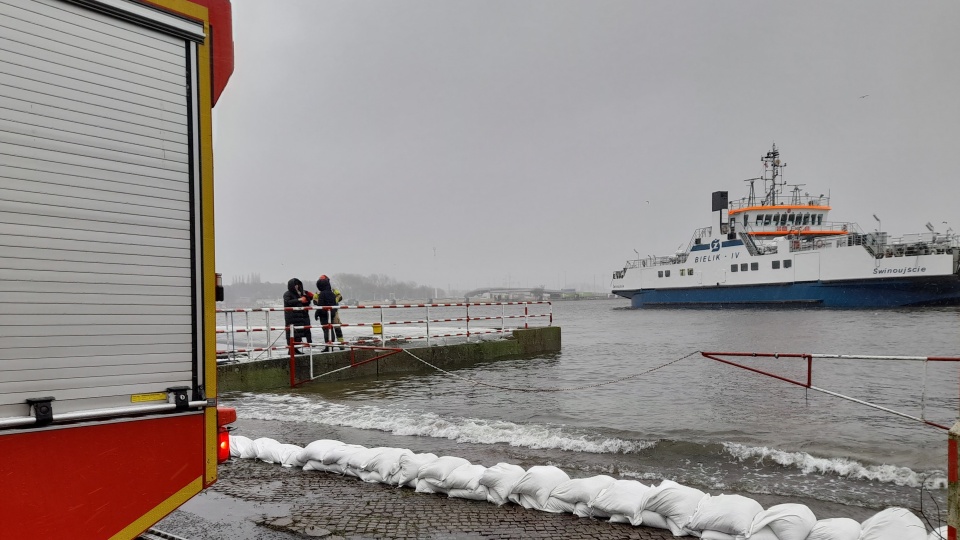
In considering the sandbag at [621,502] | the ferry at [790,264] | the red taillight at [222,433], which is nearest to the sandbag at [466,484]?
the sandbag at [621,502]

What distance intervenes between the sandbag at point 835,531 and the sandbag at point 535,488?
1798 mm

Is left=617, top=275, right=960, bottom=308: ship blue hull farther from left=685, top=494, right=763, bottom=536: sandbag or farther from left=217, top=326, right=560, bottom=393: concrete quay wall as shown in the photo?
left=685, top=494, right=763, bottom=536: sandbag

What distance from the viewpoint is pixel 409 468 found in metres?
5.64

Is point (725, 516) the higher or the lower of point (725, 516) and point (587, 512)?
the higher

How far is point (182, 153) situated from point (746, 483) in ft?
19.3

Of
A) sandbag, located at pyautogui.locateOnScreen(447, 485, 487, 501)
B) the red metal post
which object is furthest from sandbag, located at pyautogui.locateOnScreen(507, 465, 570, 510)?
the red metal post

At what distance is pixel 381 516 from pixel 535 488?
1.23 m

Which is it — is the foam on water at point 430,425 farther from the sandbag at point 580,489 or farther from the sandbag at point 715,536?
the sandbag at point 715,536

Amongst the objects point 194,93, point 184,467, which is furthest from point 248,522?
point 194,93

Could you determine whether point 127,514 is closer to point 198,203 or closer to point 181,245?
point 181,245

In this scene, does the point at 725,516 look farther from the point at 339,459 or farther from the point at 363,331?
the point at 363,331

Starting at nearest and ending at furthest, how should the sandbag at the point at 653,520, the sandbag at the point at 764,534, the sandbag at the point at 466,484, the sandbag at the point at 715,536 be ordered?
the sandbag at the point at 764,534 < the sandbag at the point at 715,536 < the sandbag at the point at 653,520 < the sandbag at the point at 466,484

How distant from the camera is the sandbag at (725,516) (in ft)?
14.1

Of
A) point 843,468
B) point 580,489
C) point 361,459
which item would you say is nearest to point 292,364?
point 361,459
